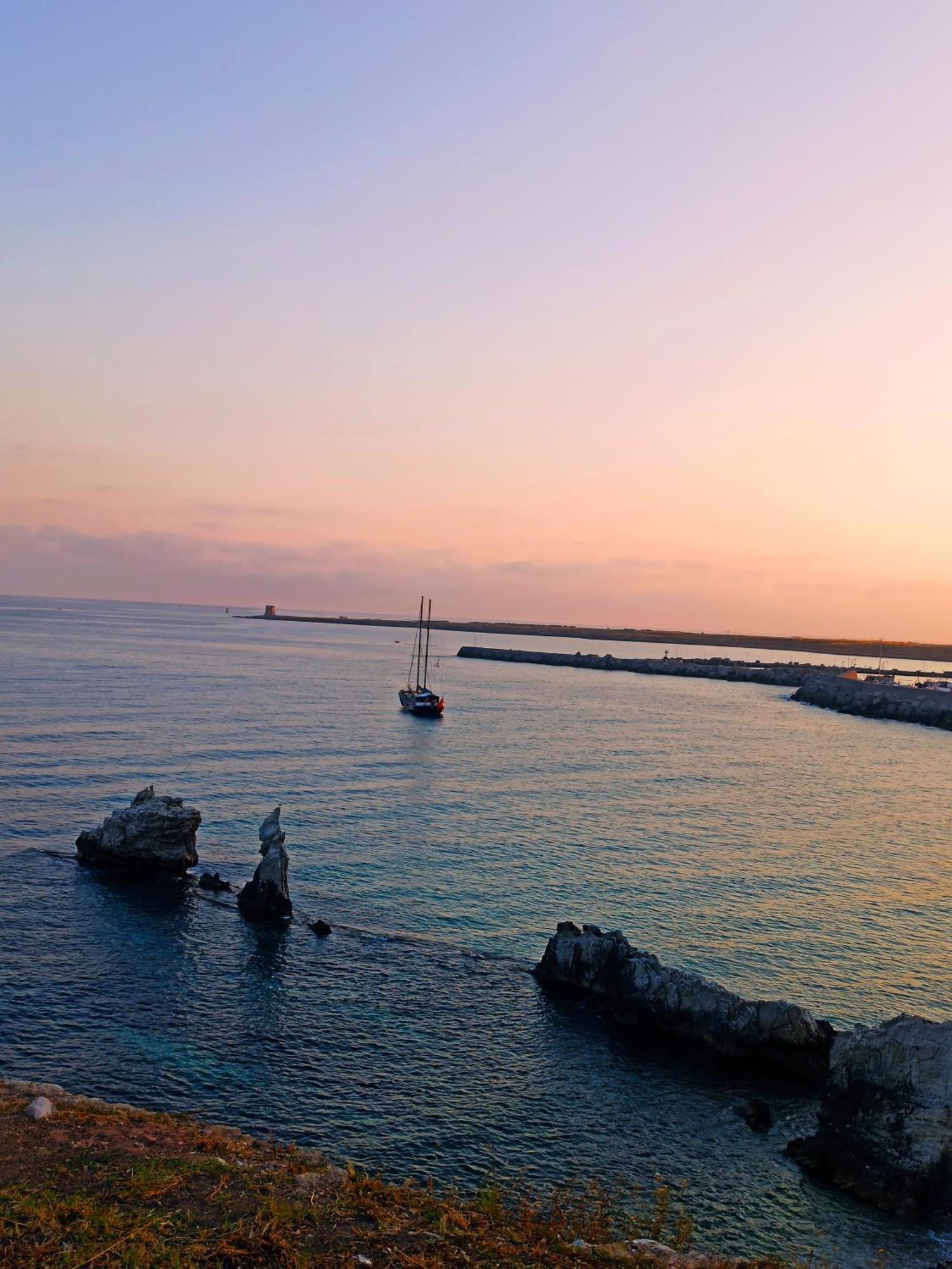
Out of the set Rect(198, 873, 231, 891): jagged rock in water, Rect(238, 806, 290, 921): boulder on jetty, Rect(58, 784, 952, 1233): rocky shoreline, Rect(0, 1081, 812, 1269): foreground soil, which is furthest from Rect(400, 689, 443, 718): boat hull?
Rect(0, 1081, 812, 1269): foreground soil

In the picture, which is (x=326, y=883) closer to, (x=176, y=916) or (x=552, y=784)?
(x=176, y=916)

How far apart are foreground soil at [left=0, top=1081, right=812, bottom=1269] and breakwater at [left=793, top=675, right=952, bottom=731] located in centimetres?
12420

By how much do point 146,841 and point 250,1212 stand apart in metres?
26.9

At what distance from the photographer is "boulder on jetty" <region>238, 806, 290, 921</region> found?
113 feet

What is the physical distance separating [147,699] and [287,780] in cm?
4361

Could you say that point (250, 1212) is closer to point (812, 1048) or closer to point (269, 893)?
point (812, 1048)

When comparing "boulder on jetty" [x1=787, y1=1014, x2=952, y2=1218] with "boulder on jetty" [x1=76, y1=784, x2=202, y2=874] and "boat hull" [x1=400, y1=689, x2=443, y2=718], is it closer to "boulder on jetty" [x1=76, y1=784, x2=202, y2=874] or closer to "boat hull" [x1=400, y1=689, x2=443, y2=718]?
"boulder on jetty" [x1=76, y1=784, x2=202, y2=874]

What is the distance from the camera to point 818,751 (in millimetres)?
91938

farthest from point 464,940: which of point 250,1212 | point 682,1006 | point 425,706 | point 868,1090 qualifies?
point 425,706

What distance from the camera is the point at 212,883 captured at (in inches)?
1497

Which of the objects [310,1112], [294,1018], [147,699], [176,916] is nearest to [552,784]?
[176,916]

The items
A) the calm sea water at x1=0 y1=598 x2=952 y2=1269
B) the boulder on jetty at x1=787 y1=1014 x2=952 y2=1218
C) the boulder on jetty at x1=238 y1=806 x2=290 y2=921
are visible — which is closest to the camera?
the boulder on jetty at x1=787 y1=1014 x2=952 y2=1218

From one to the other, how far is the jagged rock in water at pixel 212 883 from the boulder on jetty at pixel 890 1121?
25529 millimetres

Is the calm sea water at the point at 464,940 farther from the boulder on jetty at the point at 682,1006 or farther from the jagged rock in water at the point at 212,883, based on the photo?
the boulder on jetty at the point at 682,1006
